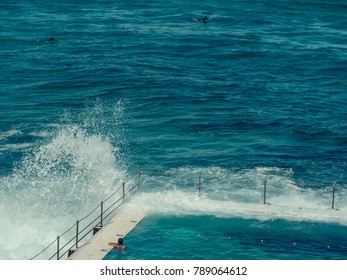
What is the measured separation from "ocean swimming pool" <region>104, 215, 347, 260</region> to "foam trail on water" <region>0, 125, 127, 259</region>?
5409 mm

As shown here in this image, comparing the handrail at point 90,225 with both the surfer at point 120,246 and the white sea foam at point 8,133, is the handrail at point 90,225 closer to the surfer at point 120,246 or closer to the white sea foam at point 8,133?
the surfer at point 120,246

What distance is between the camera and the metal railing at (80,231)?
3475 cm

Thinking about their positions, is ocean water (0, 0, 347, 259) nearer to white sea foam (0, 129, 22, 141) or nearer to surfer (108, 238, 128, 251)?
white sea foam (0, 129, 22, 141)

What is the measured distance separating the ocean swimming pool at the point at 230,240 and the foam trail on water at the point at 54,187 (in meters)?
5.41

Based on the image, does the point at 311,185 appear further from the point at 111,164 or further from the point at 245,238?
the point at 111,164

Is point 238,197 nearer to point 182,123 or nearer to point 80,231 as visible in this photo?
point 80,231

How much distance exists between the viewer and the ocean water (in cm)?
3750

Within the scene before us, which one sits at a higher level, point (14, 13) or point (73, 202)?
point (14, 13)

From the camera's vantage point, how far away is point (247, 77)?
68.5m

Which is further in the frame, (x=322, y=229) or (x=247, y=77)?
(x=247, y=77)

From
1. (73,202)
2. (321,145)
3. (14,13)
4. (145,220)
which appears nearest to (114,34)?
(14,13)

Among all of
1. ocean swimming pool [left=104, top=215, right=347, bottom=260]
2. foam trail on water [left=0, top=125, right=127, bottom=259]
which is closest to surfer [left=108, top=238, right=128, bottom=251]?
ocean swimming pool [left=104, top=215, right=347, bottom=260]

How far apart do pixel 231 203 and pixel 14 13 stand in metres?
59.7

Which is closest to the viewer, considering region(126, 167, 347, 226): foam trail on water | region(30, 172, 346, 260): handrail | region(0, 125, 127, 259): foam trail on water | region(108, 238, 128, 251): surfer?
region(108, 238, 128, 251): surfer
